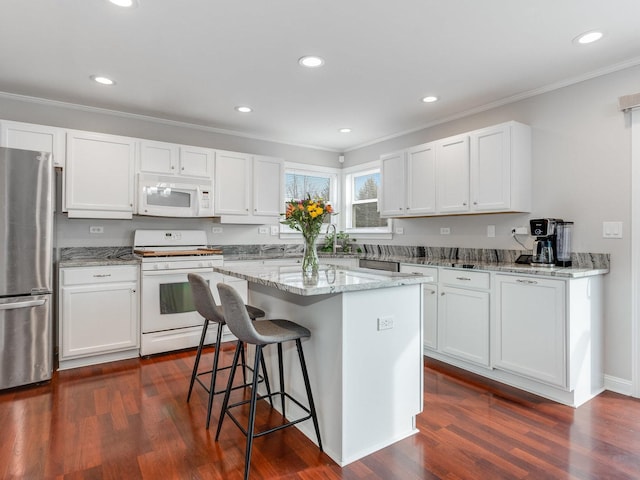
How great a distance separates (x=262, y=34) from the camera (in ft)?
8.04

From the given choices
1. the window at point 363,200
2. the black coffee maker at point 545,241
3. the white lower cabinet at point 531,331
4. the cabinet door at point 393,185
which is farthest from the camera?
the window at point 363,200

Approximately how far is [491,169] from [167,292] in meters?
3.30

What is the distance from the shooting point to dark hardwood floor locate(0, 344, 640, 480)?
6.18 feet

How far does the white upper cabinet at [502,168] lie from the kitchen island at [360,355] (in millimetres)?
1618

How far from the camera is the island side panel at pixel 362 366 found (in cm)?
195

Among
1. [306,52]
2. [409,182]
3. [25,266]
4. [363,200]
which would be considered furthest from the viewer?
[363,200]

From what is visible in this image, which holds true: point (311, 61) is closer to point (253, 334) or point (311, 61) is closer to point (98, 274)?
point (253, 334)

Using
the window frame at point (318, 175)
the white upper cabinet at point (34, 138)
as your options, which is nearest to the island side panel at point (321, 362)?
the white upper cabinet at point (34, 138)

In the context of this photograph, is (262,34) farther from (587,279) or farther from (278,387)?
(587,279)

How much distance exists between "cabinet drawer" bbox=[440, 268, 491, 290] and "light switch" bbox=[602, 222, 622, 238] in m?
0.91

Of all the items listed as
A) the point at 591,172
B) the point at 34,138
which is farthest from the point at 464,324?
the point at 34,138

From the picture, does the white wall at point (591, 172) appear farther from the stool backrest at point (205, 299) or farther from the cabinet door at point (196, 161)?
the cabinet door at point (196, 161)

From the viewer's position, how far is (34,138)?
3.35 metres

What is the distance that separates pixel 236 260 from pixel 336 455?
269 centimetres
